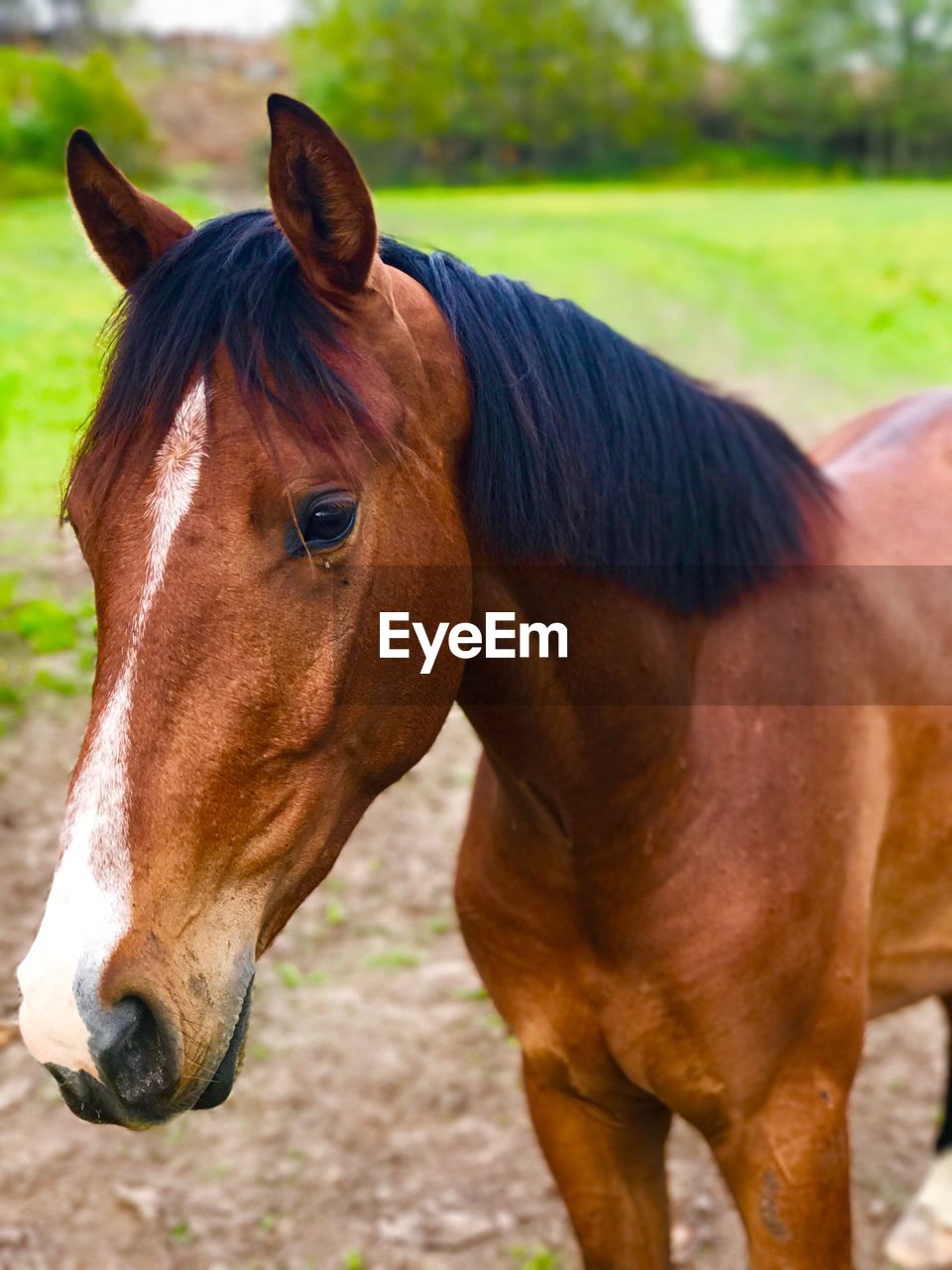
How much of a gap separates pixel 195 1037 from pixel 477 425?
0.89 m

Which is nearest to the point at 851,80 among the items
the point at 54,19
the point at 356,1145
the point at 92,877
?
the point at 54,19

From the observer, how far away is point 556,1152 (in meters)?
2.32

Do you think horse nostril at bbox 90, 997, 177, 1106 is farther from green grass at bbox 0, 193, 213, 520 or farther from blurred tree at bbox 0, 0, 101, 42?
blurred tree at bbox 0, 0, 101, 42

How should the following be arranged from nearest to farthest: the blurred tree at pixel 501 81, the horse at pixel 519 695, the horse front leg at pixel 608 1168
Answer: the horse at pixel 519 695, the horse front leg at pixel 608 1168, the blurred tree at pixel 501 81

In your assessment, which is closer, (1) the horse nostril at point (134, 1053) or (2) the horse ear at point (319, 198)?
(1) the horse nostril at point (134, 1053)

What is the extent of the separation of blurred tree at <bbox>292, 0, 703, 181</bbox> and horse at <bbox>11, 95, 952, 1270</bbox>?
47.0 ft

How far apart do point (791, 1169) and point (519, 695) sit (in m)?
0.98

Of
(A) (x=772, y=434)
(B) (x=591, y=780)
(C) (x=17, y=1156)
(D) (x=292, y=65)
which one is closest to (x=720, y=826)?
(B) (x=591, y=780)

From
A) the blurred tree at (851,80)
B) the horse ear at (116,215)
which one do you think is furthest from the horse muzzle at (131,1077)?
the blurred tree at (851,80)

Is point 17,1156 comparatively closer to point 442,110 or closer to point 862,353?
point 862,353

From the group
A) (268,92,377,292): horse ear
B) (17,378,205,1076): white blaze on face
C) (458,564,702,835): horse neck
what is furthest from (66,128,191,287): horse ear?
(458,564,702,835): horse neck

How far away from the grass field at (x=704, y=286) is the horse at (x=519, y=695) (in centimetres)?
453

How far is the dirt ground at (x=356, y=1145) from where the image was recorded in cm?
322

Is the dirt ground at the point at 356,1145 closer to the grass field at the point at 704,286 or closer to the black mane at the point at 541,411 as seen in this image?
the black mane at the point at 541,411
